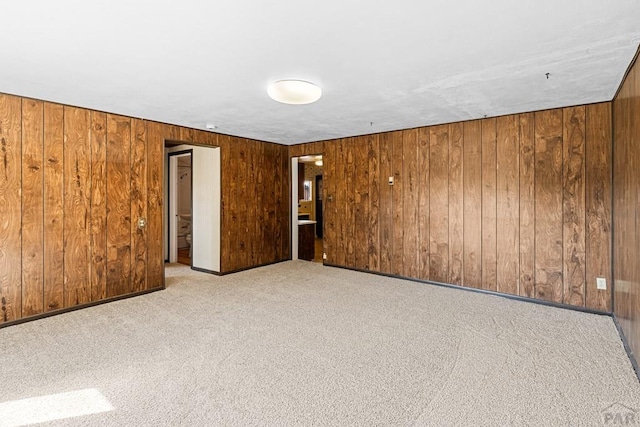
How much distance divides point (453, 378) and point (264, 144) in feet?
15.5

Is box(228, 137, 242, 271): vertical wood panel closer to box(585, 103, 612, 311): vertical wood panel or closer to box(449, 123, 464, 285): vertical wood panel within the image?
box(449, 123, 464, 285): vertical wood panel

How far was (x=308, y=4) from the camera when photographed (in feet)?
5.99

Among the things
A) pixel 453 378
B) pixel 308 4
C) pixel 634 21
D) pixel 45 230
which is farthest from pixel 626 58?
pixel 45 230

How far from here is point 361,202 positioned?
18.3 feet

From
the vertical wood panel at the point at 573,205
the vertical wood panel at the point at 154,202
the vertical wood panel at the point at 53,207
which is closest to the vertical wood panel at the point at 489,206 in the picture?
the vertical wood panel at the point at 573,205

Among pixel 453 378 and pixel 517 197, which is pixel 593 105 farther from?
pixel 453 378

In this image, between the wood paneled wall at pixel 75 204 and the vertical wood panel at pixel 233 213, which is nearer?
the wood paneled wall at pixel 75 204

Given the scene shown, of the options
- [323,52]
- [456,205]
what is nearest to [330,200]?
[456,205]

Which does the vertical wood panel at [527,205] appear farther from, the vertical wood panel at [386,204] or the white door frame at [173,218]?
the white door frame at [173,218]

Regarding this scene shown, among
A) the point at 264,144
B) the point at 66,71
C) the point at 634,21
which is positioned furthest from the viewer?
the point at 264,144

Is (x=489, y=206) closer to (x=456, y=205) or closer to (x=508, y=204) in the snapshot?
(x=508, y=204)

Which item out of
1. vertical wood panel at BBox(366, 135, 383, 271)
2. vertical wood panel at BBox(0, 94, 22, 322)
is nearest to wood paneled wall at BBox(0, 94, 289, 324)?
vertical wood panel at BBox(0, 94, 22, 322)

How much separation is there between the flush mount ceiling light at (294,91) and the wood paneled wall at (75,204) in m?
2.20

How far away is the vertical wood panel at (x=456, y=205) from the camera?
4555 millimetres
